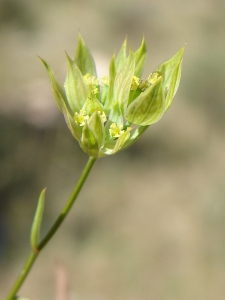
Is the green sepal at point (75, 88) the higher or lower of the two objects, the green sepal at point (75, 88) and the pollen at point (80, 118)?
the higher

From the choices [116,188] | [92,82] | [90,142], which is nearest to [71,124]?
[90,142]

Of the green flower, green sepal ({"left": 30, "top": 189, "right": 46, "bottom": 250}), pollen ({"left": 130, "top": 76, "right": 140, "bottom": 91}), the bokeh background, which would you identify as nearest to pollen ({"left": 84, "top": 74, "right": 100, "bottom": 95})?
the green flower

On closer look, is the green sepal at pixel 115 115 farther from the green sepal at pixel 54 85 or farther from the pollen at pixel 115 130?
the green sepal at pixel 54 85

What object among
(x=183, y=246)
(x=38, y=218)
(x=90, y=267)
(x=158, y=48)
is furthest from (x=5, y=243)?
(x=158, y=48)

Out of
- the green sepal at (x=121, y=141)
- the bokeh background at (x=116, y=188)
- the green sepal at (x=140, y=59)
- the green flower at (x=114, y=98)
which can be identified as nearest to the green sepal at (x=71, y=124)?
the green flower at (x=114, y=98)

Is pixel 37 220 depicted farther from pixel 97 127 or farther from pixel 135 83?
pixel 135 83

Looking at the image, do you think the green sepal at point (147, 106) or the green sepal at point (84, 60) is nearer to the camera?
the green sepal at point (147, 106)

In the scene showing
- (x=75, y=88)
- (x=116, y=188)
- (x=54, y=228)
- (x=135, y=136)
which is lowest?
(x=116, y=188)
